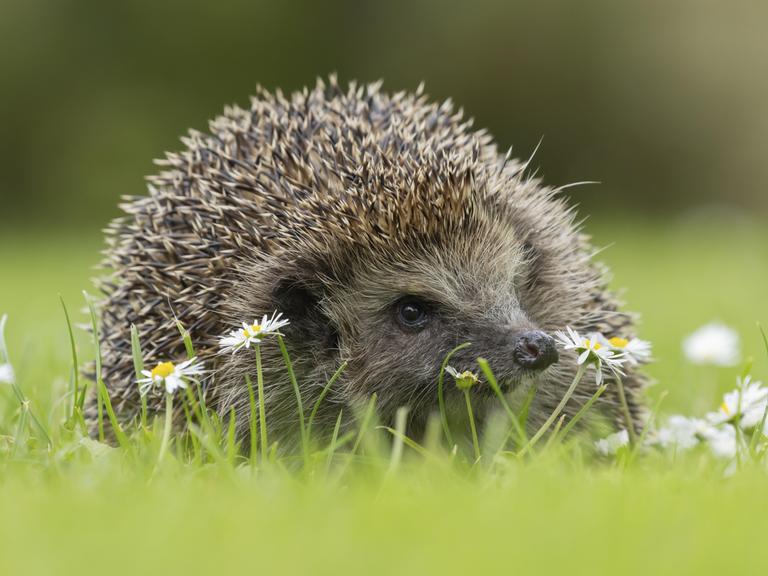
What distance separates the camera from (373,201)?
279cm

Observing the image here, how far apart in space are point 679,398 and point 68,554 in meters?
2.61

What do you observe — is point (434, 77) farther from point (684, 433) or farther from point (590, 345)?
point (590, 345)

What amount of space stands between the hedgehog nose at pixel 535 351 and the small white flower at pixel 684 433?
46 cm

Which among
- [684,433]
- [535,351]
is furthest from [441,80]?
[535,351]

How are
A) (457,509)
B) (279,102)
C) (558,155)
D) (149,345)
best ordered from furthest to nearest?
(558,155) → (279,102) → (149,345) → (457,509)

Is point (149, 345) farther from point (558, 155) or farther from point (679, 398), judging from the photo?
point (558, 155)

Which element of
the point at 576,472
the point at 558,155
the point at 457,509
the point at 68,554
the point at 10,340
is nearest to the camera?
the point at 68,554

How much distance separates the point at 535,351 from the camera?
250 cm

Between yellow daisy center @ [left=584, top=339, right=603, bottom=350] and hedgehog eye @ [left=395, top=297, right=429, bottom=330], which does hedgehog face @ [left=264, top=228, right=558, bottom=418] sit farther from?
yellow daisy center @ [left=584, top=339, right=603, bottom=350]

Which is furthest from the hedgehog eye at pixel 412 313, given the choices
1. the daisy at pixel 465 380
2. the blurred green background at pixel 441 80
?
the blurred green background at pixel 441 80

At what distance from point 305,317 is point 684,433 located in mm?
1025

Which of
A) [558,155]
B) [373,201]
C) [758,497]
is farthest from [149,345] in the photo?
[558,155]

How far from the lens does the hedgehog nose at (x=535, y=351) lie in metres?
2.49

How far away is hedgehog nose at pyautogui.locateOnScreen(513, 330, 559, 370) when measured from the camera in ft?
8.16
